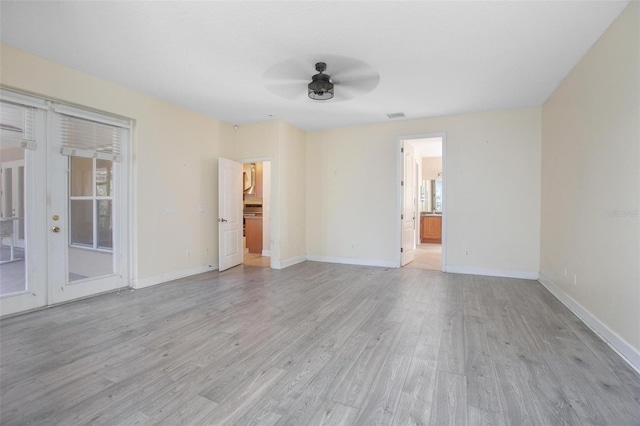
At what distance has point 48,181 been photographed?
3516 millimetres

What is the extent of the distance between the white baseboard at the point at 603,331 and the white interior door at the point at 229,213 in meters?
5.15

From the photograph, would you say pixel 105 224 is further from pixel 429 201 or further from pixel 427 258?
pixel 429 201

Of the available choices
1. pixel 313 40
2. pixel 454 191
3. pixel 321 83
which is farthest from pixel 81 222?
pixel 454 191

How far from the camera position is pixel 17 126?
3.26 metres

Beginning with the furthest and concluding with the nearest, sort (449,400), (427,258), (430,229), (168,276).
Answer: (430,229) < (427,258) < (168,276) < (449,400)

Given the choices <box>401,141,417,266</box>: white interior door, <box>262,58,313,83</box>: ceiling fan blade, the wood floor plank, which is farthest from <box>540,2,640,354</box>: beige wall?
<box>262,58,313,83</box>: ceiling fan blade

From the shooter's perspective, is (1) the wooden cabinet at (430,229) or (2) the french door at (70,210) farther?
(1) the wooden cabinet at (430,229)

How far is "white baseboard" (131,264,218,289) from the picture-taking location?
14.3 ft

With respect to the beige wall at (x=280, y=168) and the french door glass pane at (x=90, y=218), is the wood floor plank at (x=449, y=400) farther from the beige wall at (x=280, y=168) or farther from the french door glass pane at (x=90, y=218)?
the french door glass pane at (x=90, y=218)

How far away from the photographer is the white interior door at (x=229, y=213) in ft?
18.1

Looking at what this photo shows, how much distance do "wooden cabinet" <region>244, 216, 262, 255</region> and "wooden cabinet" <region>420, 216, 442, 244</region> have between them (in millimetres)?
5367

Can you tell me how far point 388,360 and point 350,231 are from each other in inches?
158

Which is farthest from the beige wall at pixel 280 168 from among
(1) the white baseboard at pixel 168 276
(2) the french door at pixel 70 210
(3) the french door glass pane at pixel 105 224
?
(3) the french door glass pane at pixel 105 224

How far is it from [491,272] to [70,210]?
637cm
